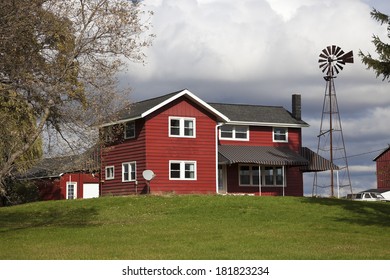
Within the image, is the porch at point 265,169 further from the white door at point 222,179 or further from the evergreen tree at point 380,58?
the evergreen tree at point 380,58

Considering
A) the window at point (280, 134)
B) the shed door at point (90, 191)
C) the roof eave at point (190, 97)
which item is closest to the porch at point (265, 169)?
the window at point (280, 134)

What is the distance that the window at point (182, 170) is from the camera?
47.8 meters

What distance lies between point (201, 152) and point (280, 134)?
999 centimetres

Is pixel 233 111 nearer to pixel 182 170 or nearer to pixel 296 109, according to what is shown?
pixel 296 109

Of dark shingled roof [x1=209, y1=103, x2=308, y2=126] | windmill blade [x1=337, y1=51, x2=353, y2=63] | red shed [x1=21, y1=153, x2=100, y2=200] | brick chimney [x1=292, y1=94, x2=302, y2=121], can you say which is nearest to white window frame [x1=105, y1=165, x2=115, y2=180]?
red shed [x1=21, y1=153, x2=100, y2=200]

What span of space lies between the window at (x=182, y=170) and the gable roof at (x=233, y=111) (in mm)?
3931

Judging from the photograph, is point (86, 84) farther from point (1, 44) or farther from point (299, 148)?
point (299, 148)

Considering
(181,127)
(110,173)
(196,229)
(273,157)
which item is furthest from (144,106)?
(196,229)

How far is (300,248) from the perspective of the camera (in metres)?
21.6

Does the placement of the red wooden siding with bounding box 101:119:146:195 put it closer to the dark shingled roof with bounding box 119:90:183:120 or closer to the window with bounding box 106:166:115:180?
the window with bounding box 106:166:115:180

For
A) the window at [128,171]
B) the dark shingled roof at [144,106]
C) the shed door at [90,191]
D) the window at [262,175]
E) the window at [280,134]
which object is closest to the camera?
the dark shingled roof at [144,106]

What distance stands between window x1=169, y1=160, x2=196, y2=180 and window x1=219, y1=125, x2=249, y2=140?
596 centimetres

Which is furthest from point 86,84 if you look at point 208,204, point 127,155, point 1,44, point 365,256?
point 127,155

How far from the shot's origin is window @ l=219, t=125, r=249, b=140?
177 ft
